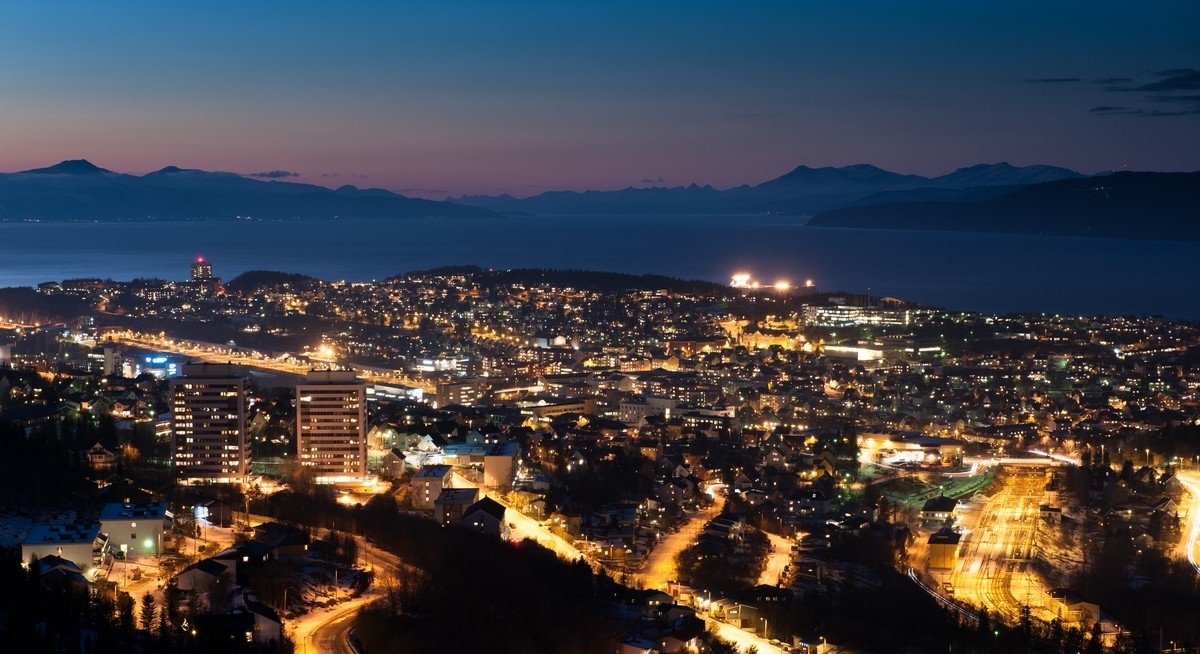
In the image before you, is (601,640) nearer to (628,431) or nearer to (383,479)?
(383,479)

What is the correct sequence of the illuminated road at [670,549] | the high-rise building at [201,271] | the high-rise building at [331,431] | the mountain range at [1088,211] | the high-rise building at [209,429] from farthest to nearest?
1. the mountain range at [1088,211]
2. the high-rise building at [201,271]
3. the high-rise building at [331,431]
4. the high-rise building at [209,429]
5. the illuminated road at [670,549]

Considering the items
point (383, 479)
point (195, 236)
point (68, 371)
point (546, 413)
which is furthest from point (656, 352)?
point (195, 236)

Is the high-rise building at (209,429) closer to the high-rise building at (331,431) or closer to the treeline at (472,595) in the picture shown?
the high-rise building at (331,431)

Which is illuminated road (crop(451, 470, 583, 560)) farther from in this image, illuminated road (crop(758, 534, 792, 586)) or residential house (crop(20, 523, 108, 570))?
residential house (crop(20, 523, 108, 570))

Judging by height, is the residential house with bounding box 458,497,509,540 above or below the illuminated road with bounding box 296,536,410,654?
below

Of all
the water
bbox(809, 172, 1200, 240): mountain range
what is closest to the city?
the water

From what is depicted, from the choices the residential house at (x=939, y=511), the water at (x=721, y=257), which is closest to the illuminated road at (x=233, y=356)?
the residential house at (x=939, y=511)
